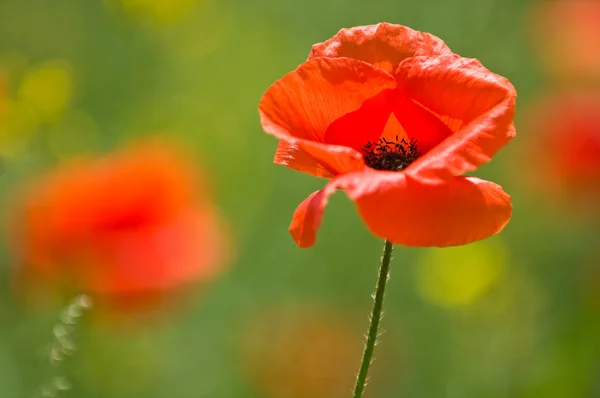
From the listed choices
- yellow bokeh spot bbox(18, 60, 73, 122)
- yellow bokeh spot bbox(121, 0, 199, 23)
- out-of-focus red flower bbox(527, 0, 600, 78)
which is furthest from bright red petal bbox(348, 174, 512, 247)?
out-of-focus red flower bbox(527, 0, 600, 78)

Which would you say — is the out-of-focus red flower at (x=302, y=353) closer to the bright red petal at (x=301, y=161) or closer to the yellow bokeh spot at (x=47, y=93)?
the yellow bokeh spot at (x=47, y=93)

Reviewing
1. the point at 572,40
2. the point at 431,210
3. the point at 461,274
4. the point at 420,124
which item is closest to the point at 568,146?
the point at 461,274

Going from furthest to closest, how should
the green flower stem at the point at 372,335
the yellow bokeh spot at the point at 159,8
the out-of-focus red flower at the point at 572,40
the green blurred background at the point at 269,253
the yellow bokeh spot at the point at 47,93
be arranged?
the out-of-focus red flower at the point at 572,40, the yellow bokeh spot at the point at 159,8, the green blurred background at the point at 269,253, the yellow bokeh spot at the point at 47,93, the green flower stem at the point at 372,335

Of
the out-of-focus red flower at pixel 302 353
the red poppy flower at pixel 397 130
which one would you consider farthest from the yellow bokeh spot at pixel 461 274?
the red poppy flower at pixel 397 130

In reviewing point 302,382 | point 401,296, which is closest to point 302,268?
point 401,296

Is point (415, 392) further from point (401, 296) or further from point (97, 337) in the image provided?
point (97, 337)

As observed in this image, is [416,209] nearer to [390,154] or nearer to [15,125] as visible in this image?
[390,154]
